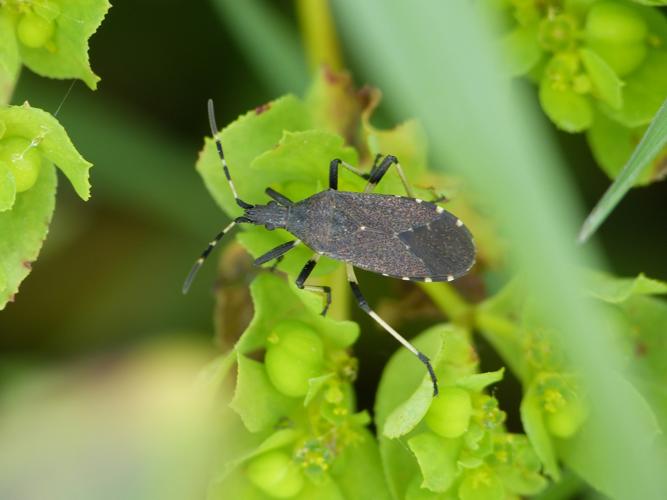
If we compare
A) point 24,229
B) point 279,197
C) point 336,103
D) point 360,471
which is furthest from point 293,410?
point 336,103

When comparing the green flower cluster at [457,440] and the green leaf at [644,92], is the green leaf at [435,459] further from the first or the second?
the green leaf at [644,92]

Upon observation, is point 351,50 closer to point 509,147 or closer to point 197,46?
point 197,46

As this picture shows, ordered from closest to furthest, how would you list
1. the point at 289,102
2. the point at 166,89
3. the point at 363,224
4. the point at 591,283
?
the point at 591,283, the point at 289,102, the point at 363,224, the point at 166,89

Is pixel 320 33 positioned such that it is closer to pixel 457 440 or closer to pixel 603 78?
pixel 603 78

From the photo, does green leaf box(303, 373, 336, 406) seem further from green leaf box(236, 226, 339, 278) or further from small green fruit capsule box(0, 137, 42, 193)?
small green fruit capsule box(0, 137, 42, 193)

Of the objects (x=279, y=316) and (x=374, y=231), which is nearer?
(x=279, y=316)

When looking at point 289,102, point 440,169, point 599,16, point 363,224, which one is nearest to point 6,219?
point 289,102

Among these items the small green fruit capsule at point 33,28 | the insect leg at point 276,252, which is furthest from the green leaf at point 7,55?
the insect leg at point 276,252
